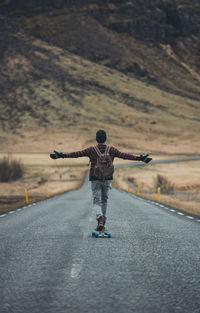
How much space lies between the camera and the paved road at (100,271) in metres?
5.38

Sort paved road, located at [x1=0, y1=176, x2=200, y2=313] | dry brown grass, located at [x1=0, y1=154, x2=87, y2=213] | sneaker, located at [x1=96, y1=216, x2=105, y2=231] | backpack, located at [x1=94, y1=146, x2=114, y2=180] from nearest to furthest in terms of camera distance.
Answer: paved road, located at [x1=0, y1=176, x2=200, y2=313]
backpack, located at [x1=94, y1=146, x2=114, y2=180]
sneaker, located at [x1=96, y1=216, x2=105, y2=231]
dry brown grass, located at [x1=0, y1=154, x2=87, y2=213]

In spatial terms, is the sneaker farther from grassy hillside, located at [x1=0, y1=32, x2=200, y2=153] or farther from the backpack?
grassy hillside, located at [x1=0, y1=32, x2=200, y2=153]

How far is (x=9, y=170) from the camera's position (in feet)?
206

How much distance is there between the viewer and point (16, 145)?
11562 cm

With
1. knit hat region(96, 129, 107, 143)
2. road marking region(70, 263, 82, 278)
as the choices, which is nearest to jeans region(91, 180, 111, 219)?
knit hat region(96, 129, 107, 143)

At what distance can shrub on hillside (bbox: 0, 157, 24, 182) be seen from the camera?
62.4 metres

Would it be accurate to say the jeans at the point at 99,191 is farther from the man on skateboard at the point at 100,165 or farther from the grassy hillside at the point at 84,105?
the grassy hillside at the point at 84,105

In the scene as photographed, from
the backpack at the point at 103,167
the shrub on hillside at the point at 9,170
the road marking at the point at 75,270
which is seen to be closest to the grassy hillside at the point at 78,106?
the shrub on hillside at the point at 9,170

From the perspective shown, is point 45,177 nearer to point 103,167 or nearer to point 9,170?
point 9,170

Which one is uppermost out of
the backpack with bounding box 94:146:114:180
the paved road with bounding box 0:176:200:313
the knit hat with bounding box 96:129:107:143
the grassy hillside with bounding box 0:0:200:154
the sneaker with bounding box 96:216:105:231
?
the grassy hillside with bounding box 0:0:200:154

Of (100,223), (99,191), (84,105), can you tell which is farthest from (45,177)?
(84,105)

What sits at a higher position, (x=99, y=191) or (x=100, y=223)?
(x=99, y=191)

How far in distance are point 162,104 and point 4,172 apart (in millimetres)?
97213

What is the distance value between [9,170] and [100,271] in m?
56.9
